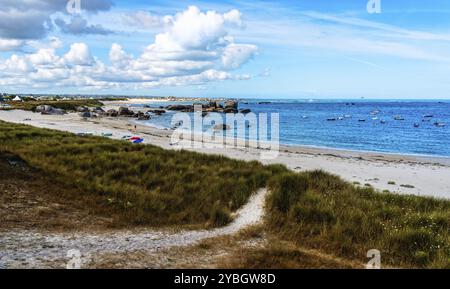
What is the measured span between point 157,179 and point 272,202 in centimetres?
A: 549

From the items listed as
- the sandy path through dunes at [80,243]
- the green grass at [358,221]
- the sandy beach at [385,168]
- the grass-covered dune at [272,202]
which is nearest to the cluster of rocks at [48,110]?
the sandy beach at [385,168]

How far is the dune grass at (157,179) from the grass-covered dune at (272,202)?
0.12 ft

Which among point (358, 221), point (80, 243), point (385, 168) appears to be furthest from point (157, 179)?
point (385, 168)

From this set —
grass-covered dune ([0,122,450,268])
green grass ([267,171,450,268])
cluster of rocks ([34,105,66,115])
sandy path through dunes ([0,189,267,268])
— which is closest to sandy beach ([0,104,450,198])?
green grass ([267,171,450,268])

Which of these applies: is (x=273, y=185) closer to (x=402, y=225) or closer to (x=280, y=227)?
(x=280, y=227)

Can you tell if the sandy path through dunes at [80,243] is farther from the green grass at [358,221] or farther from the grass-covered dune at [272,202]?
the green grass at [358,221]

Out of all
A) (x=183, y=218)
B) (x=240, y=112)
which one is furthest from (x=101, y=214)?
(x=240, y=112)

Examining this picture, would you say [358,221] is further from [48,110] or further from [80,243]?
[48,110]

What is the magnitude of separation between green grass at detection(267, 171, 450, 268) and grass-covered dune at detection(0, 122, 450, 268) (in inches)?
1.1

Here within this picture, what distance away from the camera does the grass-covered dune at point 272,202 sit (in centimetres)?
1092

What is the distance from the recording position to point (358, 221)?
12500mm

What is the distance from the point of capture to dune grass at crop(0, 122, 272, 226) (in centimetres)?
1338

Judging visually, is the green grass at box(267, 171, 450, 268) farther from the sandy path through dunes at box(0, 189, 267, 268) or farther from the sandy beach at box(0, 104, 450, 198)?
the sandy beach at box(0, 104, 450, 198)

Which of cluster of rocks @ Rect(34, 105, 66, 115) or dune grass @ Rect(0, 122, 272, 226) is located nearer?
dune grass @ Rect(0, 122, 272, 226)
